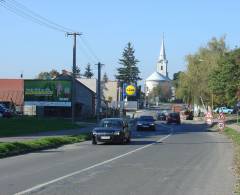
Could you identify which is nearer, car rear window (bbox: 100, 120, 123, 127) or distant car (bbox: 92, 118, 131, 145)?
distant car (bbox: 92, 118, 131, 145)

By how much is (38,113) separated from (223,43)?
30.0 meters

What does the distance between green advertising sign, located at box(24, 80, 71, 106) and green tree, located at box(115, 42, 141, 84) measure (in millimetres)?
78505

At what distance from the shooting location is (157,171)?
17.6m

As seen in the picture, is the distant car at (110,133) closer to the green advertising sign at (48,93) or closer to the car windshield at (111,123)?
the car windshield at (111,123)

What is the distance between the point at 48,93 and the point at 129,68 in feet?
265

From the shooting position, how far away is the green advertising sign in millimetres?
90625

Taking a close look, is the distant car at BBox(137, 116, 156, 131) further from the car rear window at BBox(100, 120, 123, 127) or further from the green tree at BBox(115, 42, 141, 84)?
the green tree at BBox(115, 42, 141, 84)

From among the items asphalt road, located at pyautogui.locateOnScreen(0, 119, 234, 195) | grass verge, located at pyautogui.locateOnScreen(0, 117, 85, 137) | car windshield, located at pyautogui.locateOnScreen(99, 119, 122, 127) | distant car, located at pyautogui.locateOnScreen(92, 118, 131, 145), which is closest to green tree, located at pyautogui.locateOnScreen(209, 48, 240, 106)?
grass verge, located at pyautogui.locateOnScreen(0, 117, 85, 137)

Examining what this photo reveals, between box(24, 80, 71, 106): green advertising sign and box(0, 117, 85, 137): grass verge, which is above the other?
box(24, 80, 71, 106): green advertising sign

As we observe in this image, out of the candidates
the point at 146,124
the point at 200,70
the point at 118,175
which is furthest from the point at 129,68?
the point at 118,175

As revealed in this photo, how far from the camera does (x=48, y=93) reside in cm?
9125

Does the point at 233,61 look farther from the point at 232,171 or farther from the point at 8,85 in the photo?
the point at 232,171

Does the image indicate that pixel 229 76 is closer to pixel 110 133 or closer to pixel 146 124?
pixel 146 124

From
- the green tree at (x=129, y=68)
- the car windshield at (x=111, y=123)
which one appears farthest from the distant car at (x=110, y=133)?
the green tree at (x=129, y=68)
